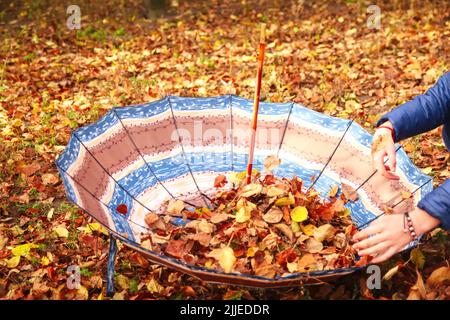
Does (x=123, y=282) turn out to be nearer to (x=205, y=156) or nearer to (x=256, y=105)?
(x=205, y=156)

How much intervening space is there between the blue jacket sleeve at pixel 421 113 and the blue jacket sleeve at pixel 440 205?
0.53 meters

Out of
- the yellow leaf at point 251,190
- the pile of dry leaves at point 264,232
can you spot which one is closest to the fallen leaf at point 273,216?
the pile of dry leaves at point 264,232

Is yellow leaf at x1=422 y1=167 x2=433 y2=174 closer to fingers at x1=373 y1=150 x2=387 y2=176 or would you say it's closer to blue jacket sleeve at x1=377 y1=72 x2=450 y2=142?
blue jacket sleeve at x1=377 y1=72 x2=450 y2=142

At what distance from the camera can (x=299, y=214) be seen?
2.36 m

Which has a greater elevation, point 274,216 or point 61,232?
point 61,232

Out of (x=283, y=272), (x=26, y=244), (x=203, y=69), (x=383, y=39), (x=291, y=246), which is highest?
(x=383, y=39)

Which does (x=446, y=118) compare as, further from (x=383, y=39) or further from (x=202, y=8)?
(x=202, y=8)

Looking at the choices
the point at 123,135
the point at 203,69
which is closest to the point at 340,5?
the point at 203,69

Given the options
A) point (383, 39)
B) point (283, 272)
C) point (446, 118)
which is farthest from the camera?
point (383, 39)

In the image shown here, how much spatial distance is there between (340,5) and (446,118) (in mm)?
5897

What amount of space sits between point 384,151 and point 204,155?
3.62ft

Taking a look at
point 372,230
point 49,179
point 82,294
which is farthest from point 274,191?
point 49,179

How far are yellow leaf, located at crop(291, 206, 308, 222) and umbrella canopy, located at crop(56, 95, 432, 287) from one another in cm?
36
